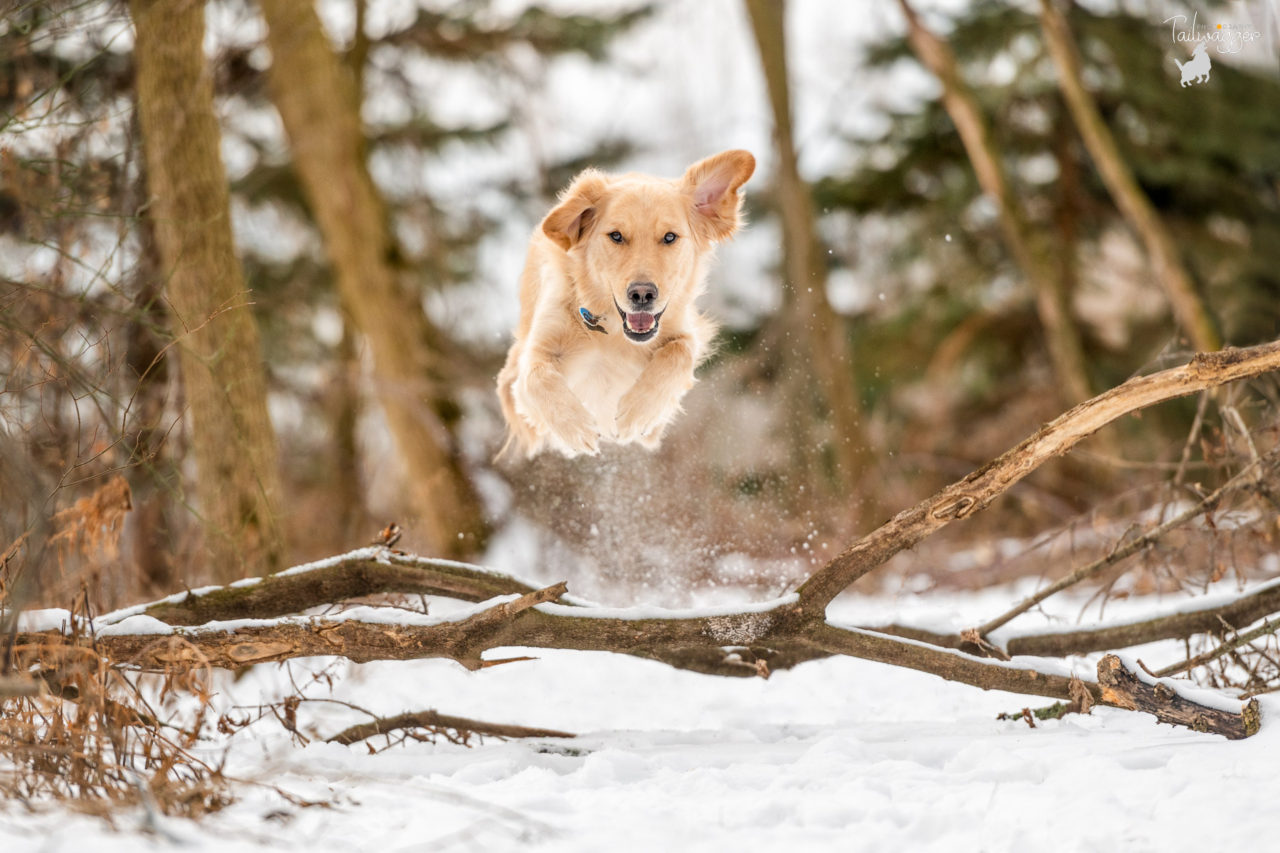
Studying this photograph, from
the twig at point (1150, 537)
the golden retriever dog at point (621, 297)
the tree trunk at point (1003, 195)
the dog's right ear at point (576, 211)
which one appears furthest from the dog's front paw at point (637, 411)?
the tree trunk at point (1003, 195)

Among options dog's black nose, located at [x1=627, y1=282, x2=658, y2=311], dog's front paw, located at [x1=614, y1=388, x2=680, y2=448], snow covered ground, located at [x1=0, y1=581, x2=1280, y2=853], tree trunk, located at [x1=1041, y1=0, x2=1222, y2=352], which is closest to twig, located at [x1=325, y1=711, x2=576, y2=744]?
snow covered ground, located at [x1=0, y1=581, x2=1280, y2=853]

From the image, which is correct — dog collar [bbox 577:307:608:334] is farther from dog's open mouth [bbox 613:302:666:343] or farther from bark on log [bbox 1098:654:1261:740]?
bark on log [bbox 1098:654:1261:740]

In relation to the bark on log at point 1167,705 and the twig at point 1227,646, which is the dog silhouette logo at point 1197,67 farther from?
the bark on log at point 1167,705

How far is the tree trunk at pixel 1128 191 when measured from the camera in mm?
8359

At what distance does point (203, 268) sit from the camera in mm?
5266

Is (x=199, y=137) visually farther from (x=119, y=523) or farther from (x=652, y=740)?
(x=652, y=740)

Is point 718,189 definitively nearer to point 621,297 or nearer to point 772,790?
point 621,297

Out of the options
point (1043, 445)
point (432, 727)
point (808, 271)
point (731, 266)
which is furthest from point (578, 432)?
point (731, 266)

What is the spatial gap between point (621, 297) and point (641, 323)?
161 mm

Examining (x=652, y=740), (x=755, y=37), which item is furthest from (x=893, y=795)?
(x=755, y=37)

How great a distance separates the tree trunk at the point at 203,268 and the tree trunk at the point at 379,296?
2.88 m

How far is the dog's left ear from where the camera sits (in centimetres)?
464

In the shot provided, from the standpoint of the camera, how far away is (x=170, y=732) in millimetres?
4000

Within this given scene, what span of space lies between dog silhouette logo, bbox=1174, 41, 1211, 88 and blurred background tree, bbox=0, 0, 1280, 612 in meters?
0.22
